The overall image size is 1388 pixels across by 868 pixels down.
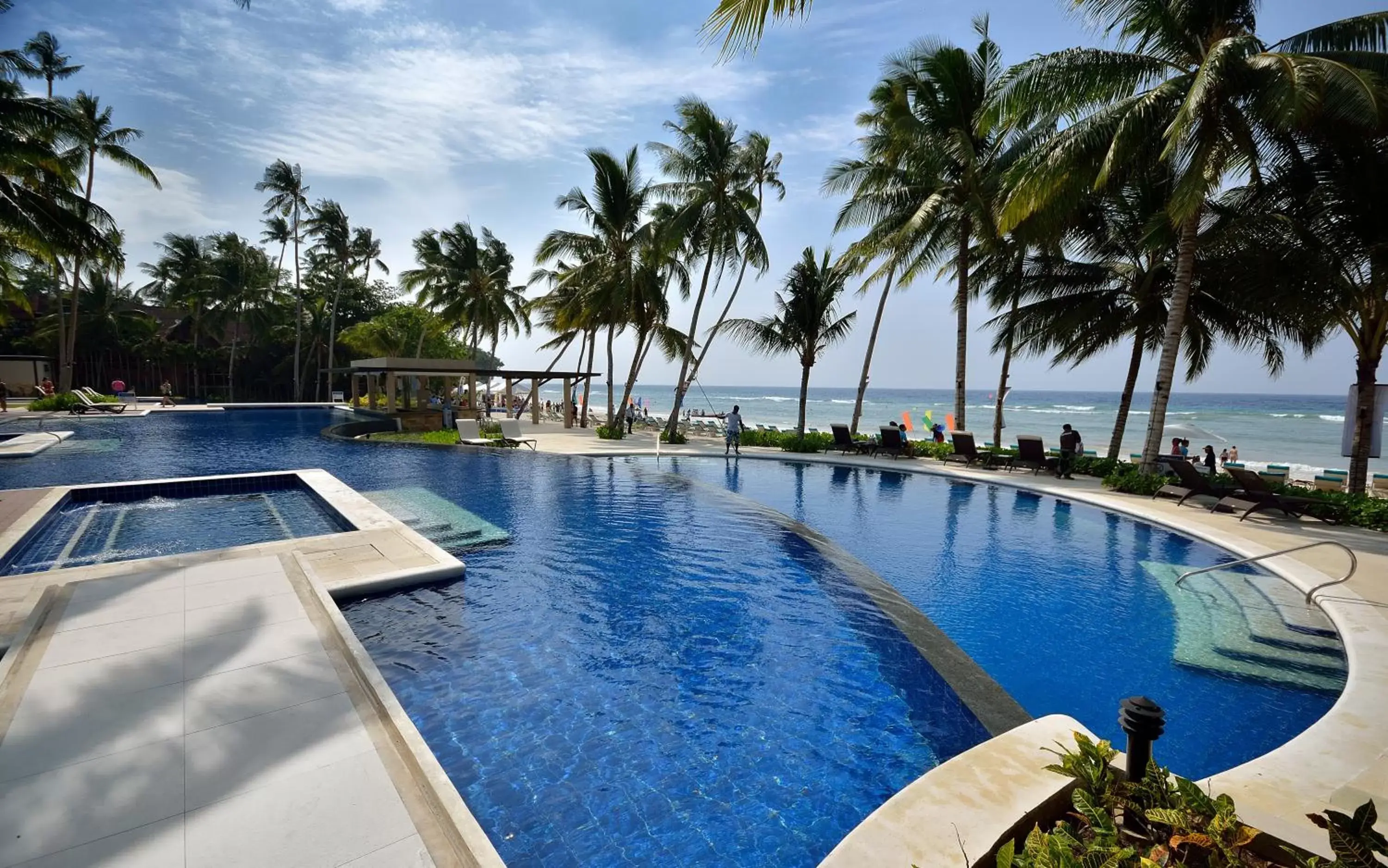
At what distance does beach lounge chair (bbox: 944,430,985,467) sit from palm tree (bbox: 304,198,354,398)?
34.3 metres

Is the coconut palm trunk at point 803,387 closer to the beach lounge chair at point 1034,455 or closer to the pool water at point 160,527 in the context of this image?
the beach lounge chair at point 1034,455

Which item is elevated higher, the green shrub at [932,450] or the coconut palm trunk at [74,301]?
the coconut palm trunk at [74,301]

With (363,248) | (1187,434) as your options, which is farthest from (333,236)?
(1187,434)

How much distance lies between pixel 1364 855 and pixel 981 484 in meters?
13.2

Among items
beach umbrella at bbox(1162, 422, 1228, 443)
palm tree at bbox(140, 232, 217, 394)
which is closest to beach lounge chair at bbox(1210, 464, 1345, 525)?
beach umbrella at bbox(1162, 422, 1228, 443)

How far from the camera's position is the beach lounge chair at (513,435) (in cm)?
1892

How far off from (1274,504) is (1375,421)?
3834 millimetres

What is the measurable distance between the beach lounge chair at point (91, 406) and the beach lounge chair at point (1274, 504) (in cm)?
3678

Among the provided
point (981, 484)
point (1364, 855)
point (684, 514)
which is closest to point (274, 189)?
point (684, 514)

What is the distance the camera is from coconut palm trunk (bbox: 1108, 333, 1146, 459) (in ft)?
52.9

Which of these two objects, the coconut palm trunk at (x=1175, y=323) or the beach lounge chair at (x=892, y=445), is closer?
the coconut palm trunk at (x=1175, y=323)

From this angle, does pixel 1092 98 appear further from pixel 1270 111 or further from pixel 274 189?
pixel 274 189

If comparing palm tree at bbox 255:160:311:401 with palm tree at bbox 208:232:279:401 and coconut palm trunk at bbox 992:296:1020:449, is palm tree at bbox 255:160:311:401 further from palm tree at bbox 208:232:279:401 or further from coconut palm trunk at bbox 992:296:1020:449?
coconut palm trunk at bbox 992:296:1020:449

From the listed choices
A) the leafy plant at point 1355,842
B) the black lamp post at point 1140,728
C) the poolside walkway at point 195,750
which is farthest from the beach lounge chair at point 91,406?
the leafy plant at point 1355,842
